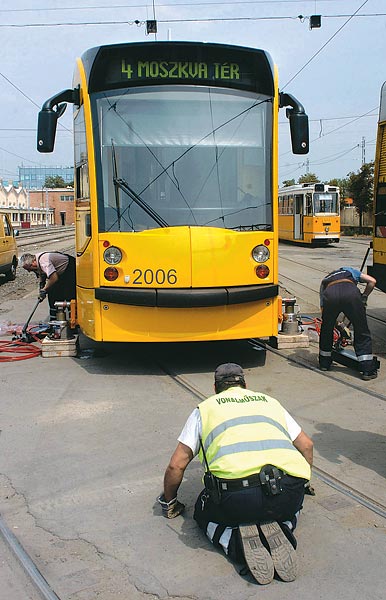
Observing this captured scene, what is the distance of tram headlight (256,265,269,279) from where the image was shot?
24.4ft

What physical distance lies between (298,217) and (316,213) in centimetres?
243

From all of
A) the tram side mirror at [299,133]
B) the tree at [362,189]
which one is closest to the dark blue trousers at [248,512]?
the tram side mirror at [299,133]

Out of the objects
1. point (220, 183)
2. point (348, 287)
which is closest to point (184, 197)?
point (220, 183)

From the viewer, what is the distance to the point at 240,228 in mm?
7391

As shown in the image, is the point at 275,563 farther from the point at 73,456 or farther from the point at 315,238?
the point at 315,238

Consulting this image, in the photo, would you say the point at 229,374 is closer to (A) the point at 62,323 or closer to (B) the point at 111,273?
(B) the point at 111,273

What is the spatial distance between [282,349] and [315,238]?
24.8 metres

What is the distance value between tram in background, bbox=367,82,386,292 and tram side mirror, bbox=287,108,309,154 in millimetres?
2237

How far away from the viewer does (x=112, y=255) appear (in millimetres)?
7160

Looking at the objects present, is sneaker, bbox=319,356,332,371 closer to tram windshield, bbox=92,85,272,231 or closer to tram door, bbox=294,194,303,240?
tram windshield, bbox=92,85,272,231

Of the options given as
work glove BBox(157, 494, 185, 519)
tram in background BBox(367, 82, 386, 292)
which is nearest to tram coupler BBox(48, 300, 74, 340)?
tram in background BBox(367, 82, 386, 292)

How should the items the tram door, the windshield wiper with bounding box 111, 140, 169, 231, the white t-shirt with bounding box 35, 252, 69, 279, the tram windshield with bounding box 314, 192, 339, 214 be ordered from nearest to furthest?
the windshield wiper with bounding box 111, 140, 169, 231 < the white t-shirt with bounding box 35, 252, 69, 279 < the tram windshield with bounding box 314, 192, 339, 214 < the tram door

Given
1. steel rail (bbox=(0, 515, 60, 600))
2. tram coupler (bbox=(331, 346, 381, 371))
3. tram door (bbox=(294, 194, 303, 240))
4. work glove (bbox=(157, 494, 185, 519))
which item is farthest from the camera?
tram door (bbox=(294, 194, 303, 240))

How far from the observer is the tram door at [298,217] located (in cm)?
3512
